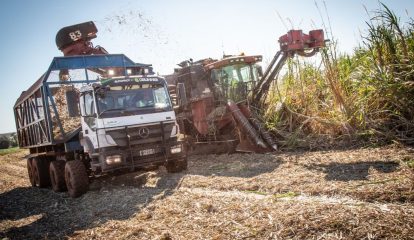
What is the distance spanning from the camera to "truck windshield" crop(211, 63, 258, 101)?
1098 centimetres

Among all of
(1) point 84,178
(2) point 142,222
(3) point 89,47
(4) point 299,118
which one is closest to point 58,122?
(1) point 84,178

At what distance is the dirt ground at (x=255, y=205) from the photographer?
326 centimetres

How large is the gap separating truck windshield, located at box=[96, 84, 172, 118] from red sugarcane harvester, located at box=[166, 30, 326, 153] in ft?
2.28

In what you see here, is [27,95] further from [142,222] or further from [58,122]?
[142,222]

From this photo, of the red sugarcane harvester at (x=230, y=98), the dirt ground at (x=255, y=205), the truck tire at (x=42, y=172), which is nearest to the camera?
the dirt ground at (x=255, y=205)

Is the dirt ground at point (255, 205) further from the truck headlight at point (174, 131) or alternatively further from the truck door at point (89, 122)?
the truck door at point (89, 122)

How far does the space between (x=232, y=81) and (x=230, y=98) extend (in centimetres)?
59

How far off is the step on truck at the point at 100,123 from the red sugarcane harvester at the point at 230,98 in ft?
3.68

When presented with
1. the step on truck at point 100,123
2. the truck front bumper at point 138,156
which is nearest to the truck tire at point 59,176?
the step on truck at point 100,123

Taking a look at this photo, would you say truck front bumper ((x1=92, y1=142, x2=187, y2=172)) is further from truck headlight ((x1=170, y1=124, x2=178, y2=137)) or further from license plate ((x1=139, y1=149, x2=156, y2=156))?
truck headlight ((x1=170, y1=124, x2=178, y2=137))

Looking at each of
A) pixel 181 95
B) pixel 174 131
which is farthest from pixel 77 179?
pixel 181 95

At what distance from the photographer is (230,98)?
11.0 m

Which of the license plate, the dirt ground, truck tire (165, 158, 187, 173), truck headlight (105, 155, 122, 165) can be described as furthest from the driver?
the dirt ground

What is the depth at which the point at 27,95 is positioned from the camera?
10.5 meters
